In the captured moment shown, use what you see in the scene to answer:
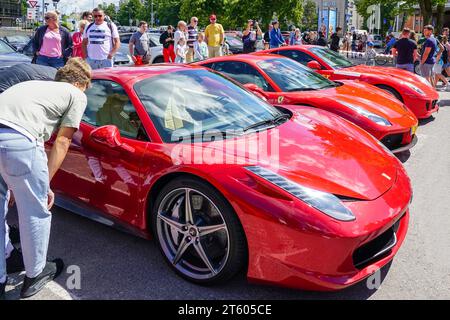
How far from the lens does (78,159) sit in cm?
357

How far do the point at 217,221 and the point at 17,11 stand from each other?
102664mm

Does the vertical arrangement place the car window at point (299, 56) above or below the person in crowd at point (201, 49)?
Result: below

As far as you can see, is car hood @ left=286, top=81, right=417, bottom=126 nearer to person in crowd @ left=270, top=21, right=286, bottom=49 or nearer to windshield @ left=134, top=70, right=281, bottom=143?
windshield @ left=134, top=70, right=281, bottom=143

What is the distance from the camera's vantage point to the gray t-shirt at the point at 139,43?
37.6ft

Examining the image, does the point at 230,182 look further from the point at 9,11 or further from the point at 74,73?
the point at 9,11

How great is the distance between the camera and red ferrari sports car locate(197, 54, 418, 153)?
5.33 m

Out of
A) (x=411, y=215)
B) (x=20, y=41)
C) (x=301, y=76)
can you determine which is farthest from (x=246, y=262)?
(x=20, y=41)

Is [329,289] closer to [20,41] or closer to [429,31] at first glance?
[429,31]

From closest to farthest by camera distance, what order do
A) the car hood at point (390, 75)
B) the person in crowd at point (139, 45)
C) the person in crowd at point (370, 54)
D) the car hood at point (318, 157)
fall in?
1. the car hood at point (318, 157)
2. the car hood at point (390, 75)
3. the person in crowd at point (139, 45)
4. the person in crowd at point (370, 54)

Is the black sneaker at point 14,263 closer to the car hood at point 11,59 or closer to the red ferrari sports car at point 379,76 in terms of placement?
the red ferrari sports car at point 379,76

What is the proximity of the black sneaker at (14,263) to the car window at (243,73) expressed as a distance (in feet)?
12.9

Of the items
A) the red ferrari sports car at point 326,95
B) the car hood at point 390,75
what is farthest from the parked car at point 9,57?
the car hood at point 390,75

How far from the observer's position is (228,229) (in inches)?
108

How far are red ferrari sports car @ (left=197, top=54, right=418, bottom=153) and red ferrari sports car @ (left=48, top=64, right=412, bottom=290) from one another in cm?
152
